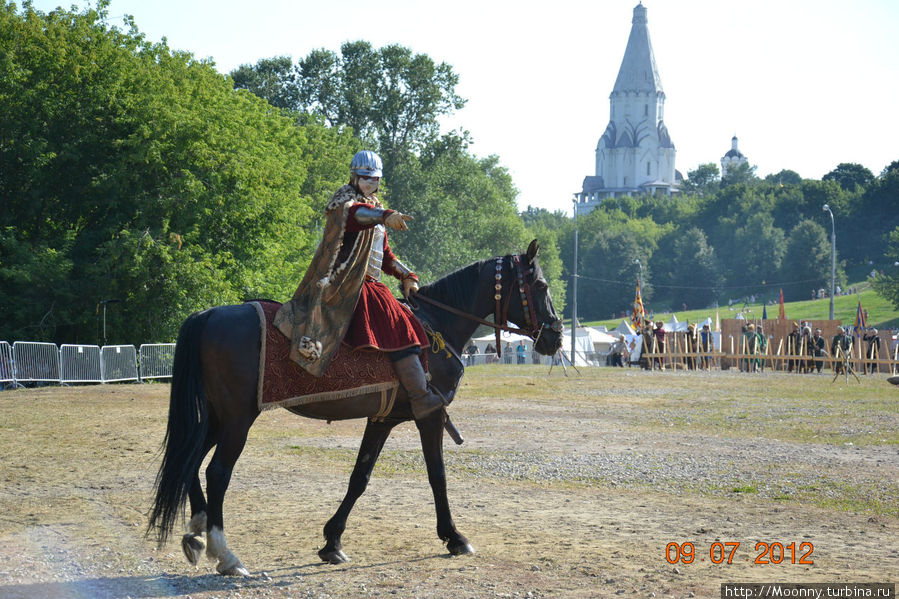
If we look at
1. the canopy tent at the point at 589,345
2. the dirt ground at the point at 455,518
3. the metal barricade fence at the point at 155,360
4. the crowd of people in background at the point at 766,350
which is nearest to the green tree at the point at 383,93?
the canopy tent at the point at 589,345

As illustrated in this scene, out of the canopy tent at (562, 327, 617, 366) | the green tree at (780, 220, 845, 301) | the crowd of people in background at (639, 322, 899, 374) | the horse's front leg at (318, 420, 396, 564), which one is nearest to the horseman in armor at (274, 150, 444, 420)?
the horse's front leg at (318, 420, 396, 564)

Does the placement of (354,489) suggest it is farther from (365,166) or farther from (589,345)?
(589,345)

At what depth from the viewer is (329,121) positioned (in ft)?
256

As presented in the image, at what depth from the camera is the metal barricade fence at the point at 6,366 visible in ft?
105

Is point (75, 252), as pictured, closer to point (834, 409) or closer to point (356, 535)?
point (834, 409)

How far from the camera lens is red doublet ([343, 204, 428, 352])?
28.9 ft

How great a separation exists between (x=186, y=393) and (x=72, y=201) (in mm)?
33445

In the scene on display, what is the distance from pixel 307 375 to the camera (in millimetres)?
8641

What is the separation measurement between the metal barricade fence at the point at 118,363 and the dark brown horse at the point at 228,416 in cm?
2740

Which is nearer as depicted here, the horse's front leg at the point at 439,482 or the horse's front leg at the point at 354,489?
the horse's front leg at the point at 354,489

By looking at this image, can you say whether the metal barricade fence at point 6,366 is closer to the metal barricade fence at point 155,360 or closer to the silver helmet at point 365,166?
the metal barricade fence at point 155,360

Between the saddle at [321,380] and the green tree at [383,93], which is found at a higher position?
the green tree at [383,93]

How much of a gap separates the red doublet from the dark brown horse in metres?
0.39

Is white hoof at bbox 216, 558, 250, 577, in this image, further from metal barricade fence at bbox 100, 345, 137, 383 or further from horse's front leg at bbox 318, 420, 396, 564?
metal barricade fence at bbox 100, 345, 137, 383
